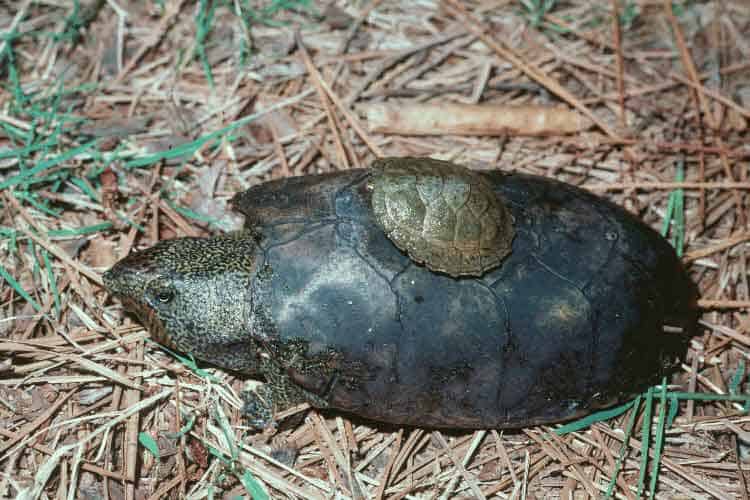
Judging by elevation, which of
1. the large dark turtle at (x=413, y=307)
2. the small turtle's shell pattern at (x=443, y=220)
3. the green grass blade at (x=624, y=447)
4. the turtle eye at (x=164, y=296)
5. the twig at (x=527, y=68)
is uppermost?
the twig at (x=527, y=68)

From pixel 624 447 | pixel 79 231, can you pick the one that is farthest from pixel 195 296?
pixel 624 447

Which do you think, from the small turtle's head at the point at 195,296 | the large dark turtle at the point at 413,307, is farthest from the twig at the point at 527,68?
the small turtle's head at the point at 195,296

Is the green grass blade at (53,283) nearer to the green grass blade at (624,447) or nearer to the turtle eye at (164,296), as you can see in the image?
the turtle eye at (164,296)

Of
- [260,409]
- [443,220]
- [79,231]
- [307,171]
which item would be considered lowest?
[260,409]

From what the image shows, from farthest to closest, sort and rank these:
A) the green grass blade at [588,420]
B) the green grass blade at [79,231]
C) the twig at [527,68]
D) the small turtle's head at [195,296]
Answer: the twig at [527,68] → the green grass blade at [79,231] → the green grass blade at [588,420] → the small turtle's head at [195,296]

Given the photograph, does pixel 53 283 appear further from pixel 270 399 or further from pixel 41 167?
pixel 270 399

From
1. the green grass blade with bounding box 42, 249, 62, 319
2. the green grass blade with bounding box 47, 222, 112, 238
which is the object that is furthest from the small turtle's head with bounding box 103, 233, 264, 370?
the green grass blade with bounding box 47, 222, 112, 238
